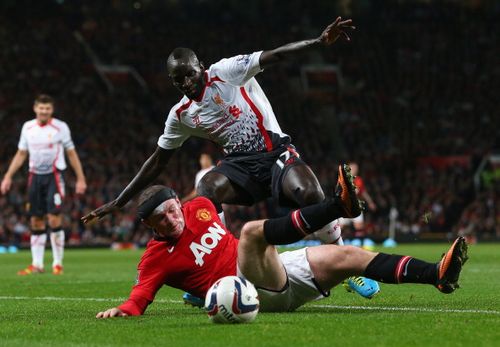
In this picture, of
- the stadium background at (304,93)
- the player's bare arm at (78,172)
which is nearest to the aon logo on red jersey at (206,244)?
the player's bare arm at (78,172)

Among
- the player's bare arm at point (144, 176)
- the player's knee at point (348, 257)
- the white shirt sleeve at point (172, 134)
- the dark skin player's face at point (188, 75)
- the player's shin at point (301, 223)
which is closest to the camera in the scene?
the player's shin at point (301, 223)

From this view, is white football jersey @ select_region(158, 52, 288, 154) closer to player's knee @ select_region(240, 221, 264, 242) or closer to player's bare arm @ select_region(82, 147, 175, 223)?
player's bare arm @ select_region(82, 147, 175, 223)

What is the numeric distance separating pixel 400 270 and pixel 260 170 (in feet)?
8.03

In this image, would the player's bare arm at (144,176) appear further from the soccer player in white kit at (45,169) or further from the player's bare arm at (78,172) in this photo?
the soccer player in white kit at (45,169)

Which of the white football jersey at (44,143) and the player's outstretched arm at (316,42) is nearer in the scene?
the player's outstretched arm at (316,42)

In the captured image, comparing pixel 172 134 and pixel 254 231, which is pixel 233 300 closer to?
pixel 254 231

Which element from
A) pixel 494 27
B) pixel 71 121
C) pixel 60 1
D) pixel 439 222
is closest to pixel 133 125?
pixel 71 121

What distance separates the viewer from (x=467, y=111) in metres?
36.8

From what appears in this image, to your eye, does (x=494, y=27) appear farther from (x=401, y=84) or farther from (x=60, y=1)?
(x=60, y=1)

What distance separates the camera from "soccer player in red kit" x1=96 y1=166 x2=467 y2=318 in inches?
247

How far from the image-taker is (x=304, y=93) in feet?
126

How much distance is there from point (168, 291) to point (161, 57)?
2740cm

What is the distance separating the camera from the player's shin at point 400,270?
6.34 metres

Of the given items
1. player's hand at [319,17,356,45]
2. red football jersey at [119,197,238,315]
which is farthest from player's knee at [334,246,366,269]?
player's hand at [319,17,356,45]
